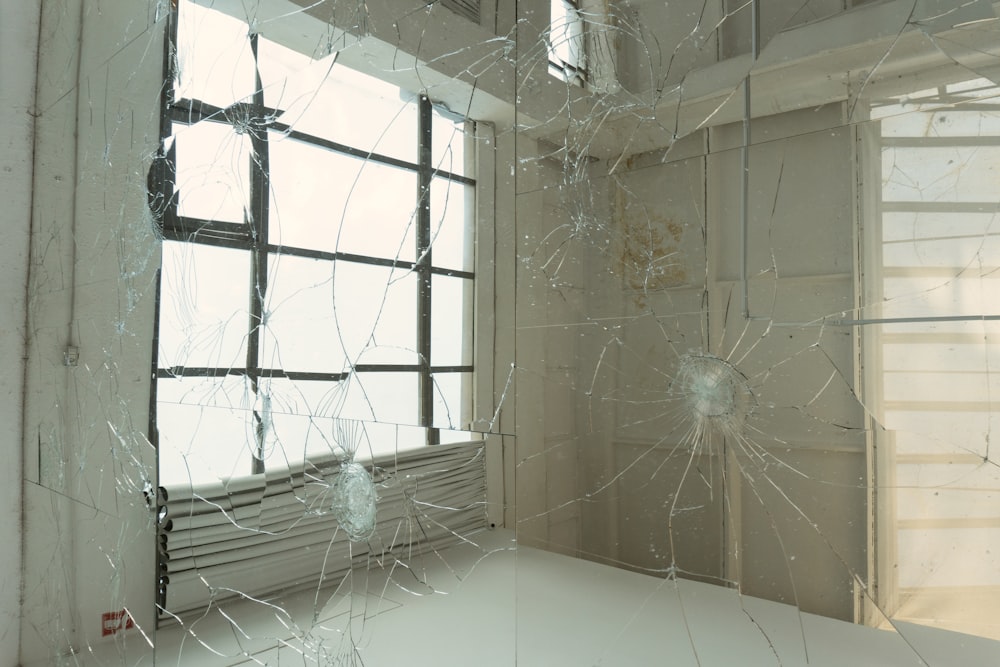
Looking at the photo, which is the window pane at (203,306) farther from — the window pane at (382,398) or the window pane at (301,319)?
the window pane at (382,398)

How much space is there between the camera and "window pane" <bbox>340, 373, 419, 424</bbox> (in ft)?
3.45

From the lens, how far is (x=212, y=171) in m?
1.44

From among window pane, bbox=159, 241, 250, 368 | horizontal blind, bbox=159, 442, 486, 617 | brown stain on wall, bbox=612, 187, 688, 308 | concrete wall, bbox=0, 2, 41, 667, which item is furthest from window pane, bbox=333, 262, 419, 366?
concrete wall, bbox=0, 2, 41, 667

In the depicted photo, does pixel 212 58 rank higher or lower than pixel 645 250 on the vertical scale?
higher

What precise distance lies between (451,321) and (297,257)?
0.42 m

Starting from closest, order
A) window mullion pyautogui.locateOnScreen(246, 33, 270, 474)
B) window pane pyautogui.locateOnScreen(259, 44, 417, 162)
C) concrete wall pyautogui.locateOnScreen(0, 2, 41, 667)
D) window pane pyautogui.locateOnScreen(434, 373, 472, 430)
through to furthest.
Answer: window pane pyautogui.locateOnScreen(434, 373, 472, 430), window pane pyautogui.locateOnScreen(259, 44, 417, 162), window mullion pyautogui.locateOnScreen(246, 33, 270, 474), concrete wall pyautogui.locateOnScreen(0, 2, 41, 667)

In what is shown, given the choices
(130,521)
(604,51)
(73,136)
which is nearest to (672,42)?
(604,51)

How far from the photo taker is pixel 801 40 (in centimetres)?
64

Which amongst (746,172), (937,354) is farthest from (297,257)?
(937,354)

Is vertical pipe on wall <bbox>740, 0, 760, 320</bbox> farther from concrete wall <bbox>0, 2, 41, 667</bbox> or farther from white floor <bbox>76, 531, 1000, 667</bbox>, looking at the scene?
concrete wall <bbox>0, 2, 41, 667</bbox>

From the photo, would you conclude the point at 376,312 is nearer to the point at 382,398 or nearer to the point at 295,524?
the point at 382,398

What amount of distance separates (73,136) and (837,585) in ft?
7.89

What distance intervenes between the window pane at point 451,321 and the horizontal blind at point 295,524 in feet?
0.46

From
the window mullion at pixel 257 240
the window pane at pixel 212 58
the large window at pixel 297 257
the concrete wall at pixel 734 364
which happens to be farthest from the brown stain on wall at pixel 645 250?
the window pane at pixel 212 58
